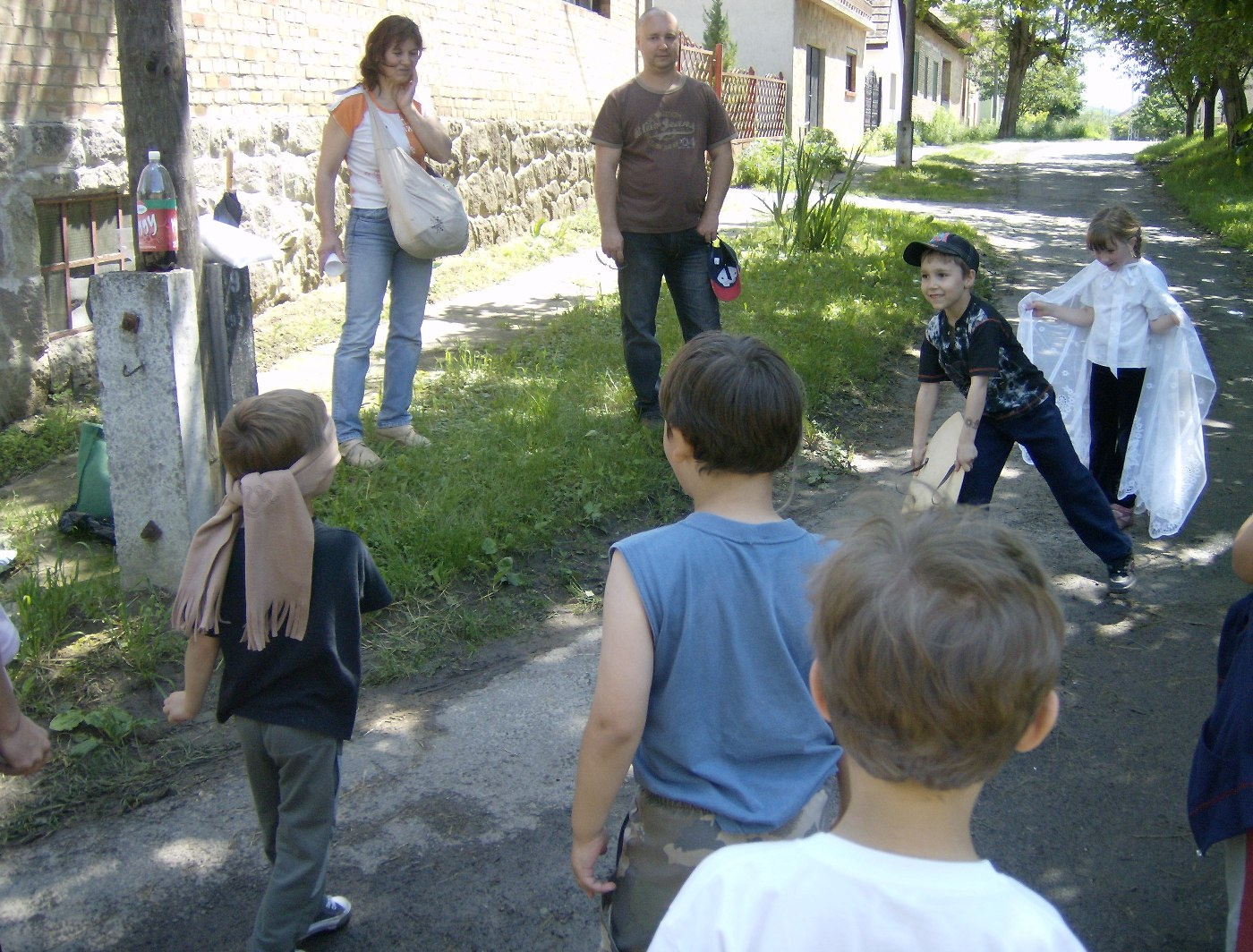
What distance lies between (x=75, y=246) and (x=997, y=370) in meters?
4.92

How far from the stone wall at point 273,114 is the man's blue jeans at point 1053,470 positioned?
4600 mm

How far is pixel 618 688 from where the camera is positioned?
1.78 metres

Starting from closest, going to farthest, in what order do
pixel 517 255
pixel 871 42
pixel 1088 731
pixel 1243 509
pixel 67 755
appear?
pixel 67 755 → pixel 1088 731 → pixel 1243 509 → pixel 517 255 → pixel 871 42

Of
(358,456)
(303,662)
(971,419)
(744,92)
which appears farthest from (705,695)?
(744,92)

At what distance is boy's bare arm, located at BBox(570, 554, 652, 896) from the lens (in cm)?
178

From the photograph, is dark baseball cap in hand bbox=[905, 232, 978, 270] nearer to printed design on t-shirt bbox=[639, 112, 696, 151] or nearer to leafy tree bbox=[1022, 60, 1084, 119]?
printed design on t-shirt bbox=[639, 112, 696, 151]

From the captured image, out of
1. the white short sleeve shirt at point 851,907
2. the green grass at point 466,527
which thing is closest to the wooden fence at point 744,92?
the green grass at point 466,527

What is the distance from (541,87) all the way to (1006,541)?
41.2 ft

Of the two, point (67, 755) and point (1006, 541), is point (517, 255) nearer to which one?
point (67, 755)

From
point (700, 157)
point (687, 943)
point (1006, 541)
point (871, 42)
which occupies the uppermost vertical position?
point (871, 42)

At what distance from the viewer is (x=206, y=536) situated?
7.73 ft

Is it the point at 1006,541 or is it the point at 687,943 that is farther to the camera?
the point at 1006,541

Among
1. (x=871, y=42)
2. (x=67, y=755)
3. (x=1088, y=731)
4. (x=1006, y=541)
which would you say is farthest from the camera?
(x=871, y=42)

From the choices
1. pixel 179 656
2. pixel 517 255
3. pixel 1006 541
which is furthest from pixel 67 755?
pixel 517 255
